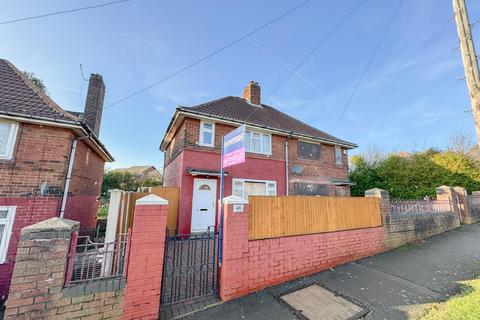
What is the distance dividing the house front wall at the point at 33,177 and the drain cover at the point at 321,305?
7.21m

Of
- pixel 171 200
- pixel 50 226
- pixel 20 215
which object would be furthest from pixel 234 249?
pixel 20 215

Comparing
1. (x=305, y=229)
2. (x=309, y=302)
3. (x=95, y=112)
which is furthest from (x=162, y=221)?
(x=95, y=112)

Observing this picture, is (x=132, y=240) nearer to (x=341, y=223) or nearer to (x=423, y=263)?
(x=341, y=223)

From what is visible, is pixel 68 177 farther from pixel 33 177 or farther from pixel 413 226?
pixel 413 226

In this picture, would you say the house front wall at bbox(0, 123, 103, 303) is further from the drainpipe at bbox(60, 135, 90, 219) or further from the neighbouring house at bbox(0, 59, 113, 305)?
the drainpipe at bbox(60, 135, 90, 219)

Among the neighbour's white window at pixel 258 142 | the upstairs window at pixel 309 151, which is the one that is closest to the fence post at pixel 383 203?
the neighbour's white window at pixel 258 142

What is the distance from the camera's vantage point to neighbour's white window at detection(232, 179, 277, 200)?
411 inches

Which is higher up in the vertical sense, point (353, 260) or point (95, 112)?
point (95, 112)

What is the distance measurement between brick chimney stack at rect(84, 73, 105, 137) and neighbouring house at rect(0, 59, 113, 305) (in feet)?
12.7

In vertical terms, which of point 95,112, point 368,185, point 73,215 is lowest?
point 73,215

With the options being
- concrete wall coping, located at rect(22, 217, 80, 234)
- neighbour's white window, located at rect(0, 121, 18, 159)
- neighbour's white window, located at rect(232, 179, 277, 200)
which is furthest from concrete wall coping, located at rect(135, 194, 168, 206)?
neighbour's white window, located at rect(232, 179, 277, 200)

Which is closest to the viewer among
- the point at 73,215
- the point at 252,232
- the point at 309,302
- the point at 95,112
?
the point at 309,302

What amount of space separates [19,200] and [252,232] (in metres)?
6.86

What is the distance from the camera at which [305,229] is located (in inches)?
201
